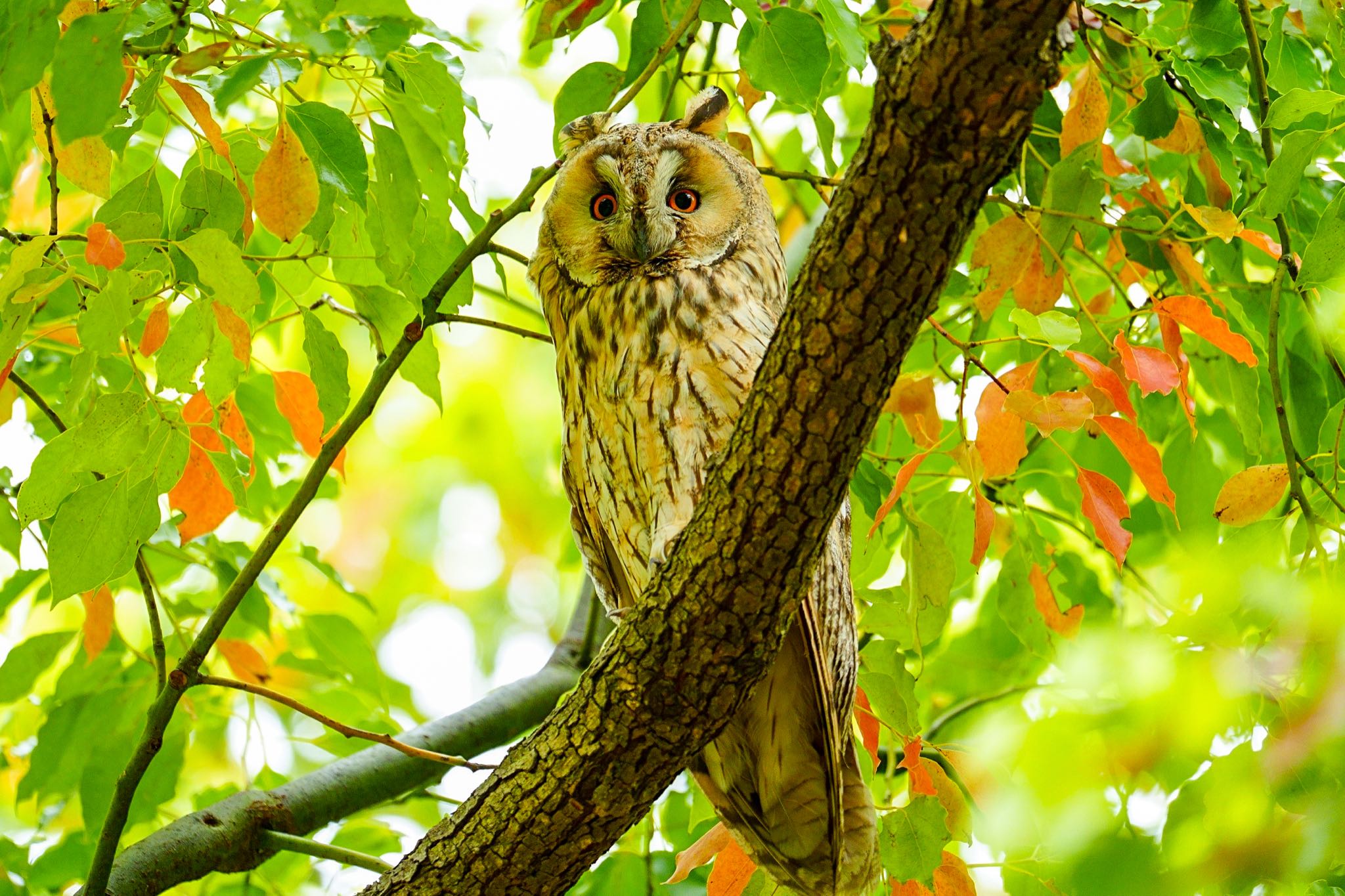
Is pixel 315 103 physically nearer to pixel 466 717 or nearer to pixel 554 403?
pixel 466 717

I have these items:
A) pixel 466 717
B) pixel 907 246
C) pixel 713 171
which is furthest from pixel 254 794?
pixel 907 246

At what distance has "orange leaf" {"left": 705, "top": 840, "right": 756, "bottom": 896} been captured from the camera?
73.3 inches

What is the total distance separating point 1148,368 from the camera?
64.1 inches

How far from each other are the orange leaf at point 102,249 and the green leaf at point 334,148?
0.83 feet

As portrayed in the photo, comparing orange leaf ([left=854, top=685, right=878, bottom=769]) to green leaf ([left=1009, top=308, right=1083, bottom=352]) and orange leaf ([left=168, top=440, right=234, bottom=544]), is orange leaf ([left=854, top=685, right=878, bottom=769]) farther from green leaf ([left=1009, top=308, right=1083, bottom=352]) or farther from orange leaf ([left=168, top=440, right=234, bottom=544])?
orange leaf ([left=168, top=440, right=234, bottom=544])

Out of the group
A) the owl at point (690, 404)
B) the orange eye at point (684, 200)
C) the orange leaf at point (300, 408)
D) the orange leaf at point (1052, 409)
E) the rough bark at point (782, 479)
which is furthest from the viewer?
the orange eye at point (684, 200)

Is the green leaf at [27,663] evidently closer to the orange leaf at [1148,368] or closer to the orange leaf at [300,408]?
the orange leaf at [300,408]

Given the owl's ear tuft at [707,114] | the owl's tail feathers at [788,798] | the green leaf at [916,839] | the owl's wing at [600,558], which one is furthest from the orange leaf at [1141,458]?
the owl's ear tuft at [707,114]

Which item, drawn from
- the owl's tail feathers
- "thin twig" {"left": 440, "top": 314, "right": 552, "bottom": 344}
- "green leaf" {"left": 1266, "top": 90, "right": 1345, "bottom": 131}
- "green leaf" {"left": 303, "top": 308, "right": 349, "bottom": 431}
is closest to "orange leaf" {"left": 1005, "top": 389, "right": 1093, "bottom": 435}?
"green leaf" {"left": 1266, "top": 90, "right": 1345, "bottom": 131}

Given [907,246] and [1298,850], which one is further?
[907,246]

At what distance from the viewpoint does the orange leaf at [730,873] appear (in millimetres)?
1862

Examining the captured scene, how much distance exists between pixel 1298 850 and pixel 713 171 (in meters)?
1.72

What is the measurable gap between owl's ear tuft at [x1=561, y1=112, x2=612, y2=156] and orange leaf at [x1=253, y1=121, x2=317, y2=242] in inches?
37.0

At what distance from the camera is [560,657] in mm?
2889
